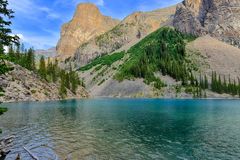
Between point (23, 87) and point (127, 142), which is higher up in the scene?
point (23, 87)

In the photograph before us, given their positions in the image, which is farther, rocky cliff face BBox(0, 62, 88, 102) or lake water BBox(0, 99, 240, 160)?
rocky cliff face BBox(0, 62, 88, 102)

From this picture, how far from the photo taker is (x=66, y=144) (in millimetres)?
49906

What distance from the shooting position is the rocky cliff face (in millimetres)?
160375

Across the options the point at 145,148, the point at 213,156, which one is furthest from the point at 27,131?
the point at 213,156

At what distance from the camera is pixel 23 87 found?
566 ft

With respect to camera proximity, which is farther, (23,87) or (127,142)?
(23,87)

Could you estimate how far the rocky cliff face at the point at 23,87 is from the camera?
526ft

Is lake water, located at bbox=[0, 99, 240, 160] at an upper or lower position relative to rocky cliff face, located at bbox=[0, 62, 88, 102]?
lower

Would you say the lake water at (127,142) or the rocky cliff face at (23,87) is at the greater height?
the rocky cliff face at (23,87)

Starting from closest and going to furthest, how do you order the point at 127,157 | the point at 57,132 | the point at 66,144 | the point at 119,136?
the point at 127,157 → the point at 66,144 → the point at 119,136 → the point at 57,132

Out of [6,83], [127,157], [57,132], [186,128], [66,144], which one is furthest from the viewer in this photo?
[6,83]

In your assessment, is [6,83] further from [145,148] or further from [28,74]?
[145,148]

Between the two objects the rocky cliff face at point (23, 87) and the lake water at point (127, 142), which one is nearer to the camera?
the lake water at point (127, 142)

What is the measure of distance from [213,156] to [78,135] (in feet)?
92.2
